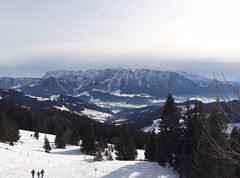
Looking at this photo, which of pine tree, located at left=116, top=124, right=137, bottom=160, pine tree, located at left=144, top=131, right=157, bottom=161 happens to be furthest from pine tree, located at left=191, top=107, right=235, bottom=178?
pine tree, located at left=116, top=124, right=137, bottom=160

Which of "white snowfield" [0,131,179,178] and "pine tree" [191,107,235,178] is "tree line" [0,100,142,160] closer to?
"white snowfield" [0,131,179,178]

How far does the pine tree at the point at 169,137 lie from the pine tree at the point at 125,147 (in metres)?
13.3

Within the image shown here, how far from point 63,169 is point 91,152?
35796 millimetres

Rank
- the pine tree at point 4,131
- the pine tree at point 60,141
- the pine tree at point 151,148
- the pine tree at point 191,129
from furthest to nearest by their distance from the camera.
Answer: the pine tree at point 60,141 → the pine tree at point 4,131 → the pine tree at point 151,148 → the pine tree at point 191,129

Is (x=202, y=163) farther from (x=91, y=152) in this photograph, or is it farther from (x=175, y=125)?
(x=91, y=152)

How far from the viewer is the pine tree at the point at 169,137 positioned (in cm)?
5697

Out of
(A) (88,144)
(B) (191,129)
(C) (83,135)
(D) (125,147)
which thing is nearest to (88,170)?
(B) (191,129)

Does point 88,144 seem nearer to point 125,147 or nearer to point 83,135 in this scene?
point 83,135

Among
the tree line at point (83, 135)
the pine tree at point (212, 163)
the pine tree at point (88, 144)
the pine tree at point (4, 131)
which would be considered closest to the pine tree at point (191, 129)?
the pine tree at point (212, 163)

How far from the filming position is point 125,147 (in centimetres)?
7362

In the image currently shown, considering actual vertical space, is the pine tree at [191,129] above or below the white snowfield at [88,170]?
above

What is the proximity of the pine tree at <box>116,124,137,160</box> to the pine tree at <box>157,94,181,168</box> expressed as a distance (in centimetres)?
1330

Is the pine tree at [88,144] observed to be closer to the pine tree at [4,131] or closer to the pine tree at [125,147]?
the pine tree at [125,147]

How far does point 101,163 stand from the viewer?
177 feet
